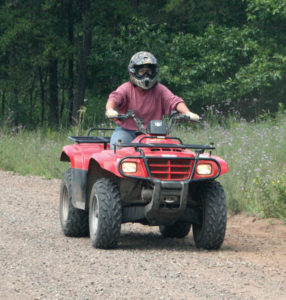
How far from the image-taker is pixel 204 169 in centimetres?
721

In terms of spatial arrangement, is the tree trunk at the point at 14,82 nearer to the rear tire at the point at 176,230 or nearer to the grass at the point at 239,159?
the grass at the point at 239,159

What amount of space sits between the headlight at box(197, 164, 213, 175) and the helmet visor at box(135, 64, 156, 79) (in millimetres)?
1289

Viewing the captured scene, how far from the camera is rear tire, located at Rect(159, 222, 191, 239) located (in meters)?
8.52

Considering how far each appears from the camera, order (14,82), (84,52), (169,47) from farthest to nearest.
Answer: (84,52) → (14,82) → (169,47)

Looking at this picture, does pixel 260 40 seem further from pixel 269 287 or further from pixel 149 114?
pixel 269 287

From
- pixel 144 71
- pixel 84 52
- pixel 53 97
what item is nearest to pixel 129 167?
pixel 144 71

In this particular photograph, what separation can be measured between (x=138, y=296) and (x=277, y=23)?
74.4ft

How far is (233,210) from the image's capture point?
33.5ft

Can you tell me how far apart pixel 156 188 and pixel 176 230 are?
5.72 ft

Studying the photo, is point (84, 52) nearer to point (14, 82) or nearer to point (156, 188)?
point (14, 82)

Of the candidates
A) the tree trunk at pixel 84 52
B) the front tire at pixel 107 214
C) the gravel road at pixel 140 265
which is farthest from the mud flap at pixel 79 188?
the tree trunk at pixel 84 52

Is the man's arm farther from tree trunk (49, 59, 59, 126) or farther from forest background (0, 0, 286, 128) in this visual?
tree trunk (49, 59, 59, 126)

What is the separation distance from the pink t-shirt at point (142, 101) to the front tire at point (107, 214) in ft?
2.81

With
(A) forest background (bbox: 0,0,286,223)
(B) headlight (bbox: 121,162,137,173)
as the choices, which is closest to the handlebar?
(B) headlight (bbox: 121,162,137,173)
